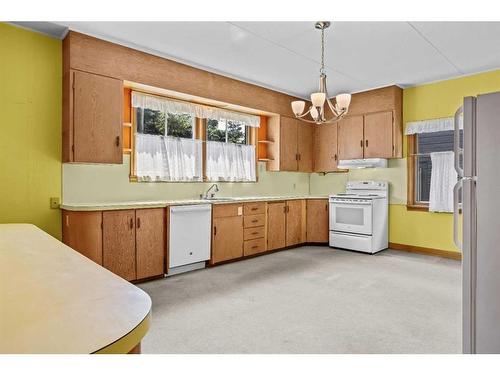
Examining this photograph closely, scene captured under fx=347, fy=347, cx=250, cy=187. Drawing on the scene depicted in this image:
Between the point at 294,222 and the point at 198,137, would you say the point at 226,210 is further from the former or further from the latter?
the point at 294,222

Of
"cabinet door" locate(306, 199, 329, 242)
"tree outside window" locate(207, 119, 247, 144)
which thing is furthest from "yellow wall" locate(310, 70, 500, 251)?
"tree outside window" locate(207, 119, 247, 144)

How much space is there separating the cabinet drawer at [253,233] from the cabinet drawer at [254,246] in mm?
57

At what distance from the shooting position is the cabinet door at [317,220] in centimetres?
584

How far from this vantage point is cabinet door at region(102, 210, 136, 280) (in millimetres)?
3453

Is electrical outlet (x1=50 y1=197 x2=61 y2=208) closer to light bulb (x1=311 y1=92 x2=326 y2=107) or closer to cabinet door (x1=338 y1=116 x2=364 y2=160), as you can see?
light bulb (x1=311 y1=92 x2=326 y2=107)

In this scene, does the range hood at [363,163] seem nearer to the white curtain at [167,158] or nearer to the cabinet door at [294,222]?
the cabinet door at [294,222]

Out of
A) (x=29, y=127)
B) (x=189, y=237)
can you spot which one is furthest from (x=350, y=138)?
(x=29, y=127)

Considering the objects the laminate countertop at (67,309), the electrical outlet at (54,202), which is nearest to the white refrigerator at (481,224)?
the laminate countertop at (67,309)

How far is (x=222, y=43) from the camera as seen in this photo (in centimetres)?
375

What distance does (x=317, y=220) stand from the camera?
5859 millimetres

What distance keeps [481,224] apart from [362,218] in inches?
138

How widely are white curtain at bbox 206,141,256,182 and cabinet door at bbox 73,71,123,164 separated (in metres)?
1.53

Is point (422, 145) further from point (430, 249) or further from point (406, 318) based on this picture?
point (406, 318)
